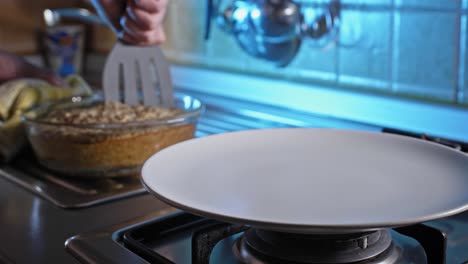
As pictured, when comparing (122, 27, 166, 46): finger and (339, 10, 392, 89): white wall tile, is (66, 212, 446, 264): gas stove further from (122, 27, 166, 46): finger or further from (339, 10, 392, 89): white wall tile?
(339, 10, 392, 89): white wall tile

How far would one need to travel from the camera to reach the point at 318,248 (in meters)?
0.44

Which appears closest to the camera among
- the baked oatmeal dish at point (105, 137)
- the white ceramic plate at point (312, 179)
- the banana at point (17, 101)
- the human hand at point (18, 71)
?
the white ceramic plate at point (312, 179)

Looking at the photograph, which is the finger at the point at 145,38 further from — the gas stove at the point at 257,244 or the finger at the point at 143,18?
the gas stove at the point at 257,244

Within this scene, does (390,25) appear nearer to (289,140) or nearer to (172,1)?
(289,140)

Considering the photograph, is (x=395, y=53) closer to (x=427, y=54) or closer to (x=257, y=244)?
(x=427, y=54)

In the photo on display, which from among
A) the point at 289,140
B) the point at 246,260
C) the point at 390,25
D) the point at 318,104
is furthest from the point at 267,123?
the point at 246,260

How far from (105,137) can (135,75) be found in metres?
0.12

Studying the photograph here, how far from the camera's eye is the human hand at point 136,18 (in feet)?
2.31

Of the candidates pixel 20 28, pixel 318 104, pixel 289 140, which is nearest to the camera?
pixel 289 140

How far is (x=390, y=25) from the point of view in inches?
36.3

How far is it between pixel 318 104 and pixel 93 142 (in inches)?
17.3

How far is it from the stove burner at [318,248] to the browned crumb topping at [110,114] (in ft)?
0.98

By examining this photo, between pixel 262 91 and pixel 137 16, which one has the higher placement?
pixel 137 16

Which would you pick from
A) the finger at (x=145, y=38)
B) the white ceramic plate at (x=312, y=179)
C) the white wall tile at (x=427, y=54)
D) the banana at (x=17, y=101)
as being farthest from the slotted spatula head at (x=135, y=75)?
the white wall tile at (x=427, y=54)
